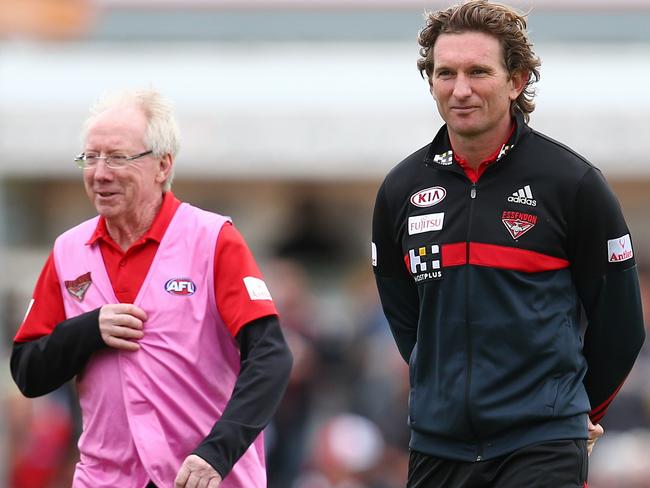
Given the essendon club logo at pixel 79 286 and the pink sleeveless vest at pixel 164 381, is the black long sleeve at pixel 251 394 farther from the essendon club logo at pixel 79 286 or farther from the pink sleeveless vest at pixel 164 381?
the essendon club logo at pixel 79 286

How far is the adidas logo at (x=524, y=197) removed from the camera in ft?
18.4

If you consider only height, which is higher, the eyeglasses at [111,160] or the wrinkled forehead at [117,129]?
the wrinkled forehead at [117,129]

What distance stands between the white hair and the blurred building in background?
5.98m

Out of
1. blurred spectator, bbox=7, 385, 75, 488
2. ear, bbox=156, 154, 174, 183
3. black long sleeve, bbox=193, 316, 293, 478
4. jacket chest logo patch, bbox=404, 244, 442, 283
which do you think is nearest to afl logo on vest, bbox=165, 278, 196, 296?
black long sleeve, bbox=193, 316, 293, 478

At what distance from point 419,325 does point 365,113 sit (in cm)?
1061

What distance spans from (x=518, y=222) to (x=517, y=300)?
0.27 meters

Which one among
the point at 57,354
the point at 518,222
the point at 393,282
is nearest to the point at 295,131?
the point at 393,282

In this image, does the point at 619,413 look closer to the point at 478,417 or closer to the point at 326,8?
the point at 478,417

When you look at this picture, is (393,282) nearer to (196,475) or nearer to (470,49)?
(470,49)

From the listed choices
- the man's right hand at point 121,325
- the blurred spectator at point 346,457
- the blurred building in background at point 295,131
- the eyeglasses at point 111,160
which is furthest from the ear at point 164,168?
the blurred building in background at point 295,131

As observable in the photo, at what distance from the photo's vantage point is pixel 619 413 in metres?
12.0

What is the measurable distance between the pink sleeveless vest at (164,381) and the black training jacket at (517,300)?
0.76 m

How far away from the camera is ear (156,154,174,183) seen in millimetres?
6199

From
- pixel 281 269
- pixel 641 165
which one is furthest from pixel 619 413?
pixel 641 165
